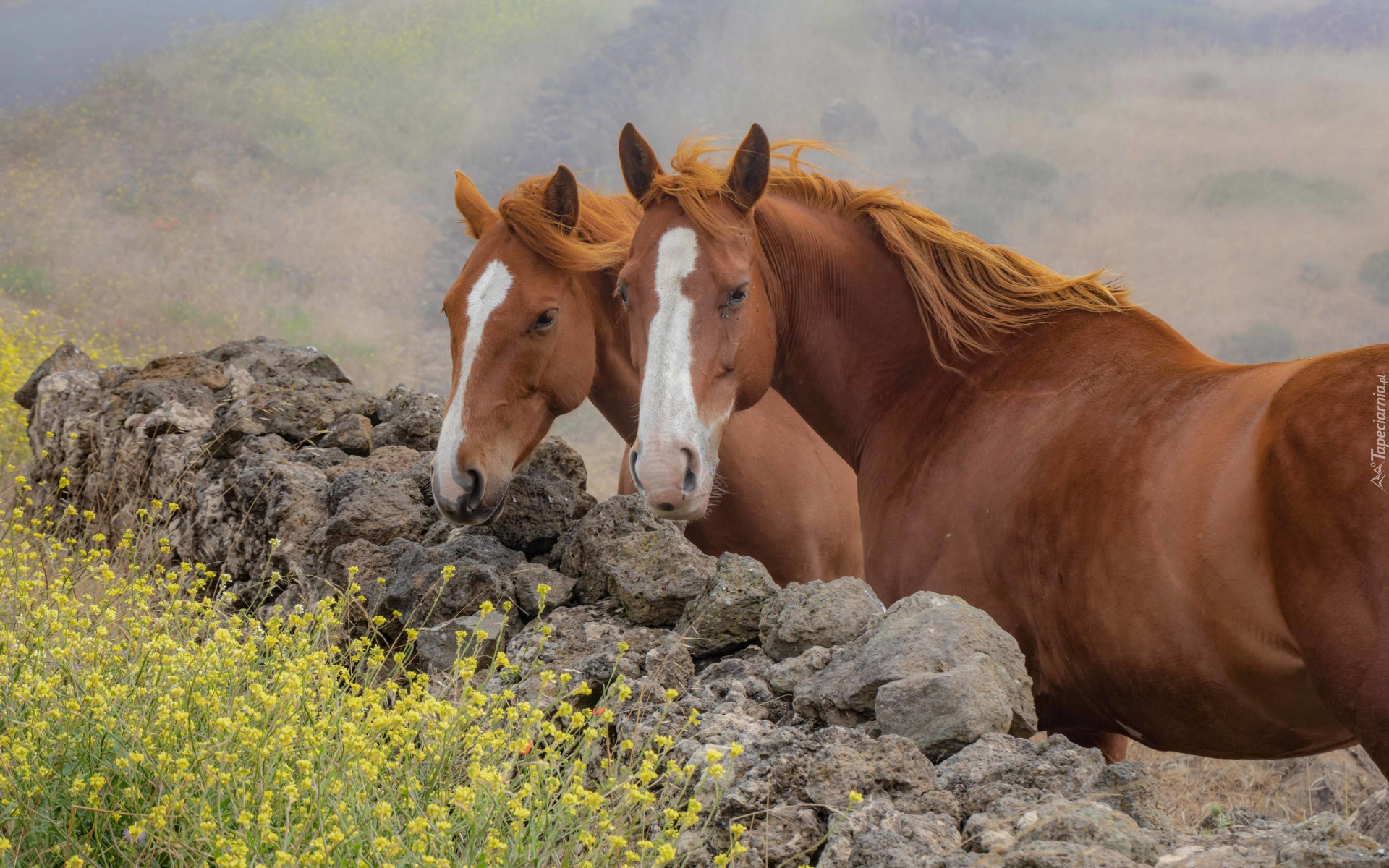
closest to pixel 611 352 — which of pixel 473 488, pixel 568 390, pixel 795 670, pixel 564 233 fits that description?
pixel 568 390

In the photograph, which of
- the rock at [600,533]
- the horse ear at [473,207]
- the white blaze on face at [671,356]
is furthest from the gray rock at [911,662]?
the horse ear at [473,207]

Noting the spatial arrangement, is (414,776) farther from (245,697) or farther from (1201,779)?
(1201,779)

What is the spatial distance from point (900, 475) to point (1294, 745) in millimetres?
1403

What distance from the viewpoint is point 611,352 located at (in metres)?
Result: 4.23

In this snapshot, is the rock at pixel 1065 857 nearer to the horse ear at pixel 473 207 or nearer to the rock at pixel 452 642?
the rock at pixel 452 642

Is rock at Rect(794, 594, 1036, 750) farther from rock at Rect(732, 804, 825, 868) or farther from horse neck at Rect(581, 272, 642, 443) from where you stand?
horse neck at Rect(581, 272, 642, 443)

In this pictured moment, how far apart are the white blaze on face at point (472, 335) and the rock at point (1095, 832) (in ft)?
8.03

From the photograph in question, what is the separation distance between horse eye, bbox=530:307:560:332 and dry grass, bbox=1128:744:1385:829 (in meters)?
3.95

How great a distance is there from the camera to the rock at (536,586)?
3.37 meters

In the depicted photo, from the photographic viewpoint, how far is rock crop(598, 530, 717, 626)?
3.09 metres

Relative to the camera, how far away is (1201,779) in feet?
20.9

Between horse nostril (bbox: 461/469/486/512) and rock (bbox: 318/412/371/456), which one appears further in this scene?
rock (bbox: 318/412/371/456)

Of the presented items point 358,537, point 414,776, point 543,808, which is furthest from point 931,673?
point 358,537

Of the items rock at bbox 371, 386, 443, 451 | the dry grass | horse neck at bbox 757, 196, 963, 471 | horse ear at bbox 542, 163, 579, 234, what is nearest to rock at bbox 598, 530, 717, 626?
horse neck at bbox 757, 196, 963, 471
